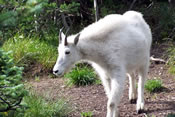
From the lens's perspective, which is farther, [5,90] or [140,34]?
[140,34]

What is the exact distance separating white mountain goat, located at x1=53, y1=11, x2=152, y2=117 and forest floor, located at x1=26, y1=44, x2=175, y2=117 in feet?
1.08

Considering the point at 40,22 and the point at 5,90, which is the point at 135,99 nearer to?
the point at 5,90

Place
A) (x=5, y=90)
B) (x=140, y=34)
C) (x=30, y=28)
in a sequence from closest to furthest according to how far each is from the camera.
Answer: (x=5, y=90), (x=140, y=34), (x=30, y=28)

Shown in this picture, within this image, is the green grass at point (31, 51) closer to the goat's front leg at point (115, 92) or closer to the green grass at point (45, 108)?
the green grass at point (45, 108)

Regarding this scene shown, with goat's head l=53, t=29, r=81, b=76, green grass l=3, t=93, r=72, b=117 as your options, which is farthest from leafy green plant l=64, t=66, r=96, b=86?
goat's head l=53, t=29, r=81, b=76

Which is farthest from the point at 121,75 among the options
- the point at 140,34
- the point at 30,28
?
the point at 30,28

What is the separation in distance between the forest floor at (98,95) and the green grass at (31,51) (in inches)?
9.0

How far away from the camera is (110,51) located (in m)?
5.24

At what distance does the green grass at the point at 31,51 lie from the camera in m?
8.36

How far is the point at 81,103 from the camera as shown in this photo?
6.38m

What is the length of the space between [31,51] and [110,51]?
3874 mm

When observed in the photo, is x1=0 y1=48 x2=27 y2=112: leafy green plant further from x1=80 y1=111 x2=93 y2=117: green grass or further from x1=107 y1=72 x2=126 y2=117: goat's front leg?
x1=80 y1=111 x2=93 y2=117: green grass

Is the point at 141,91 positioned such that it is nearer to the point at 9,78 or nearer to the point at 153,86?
the point at 153,86

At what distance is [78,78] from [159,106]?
2116 millimetres
